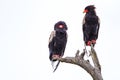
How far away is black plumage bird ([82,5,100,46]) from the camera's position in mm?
20281

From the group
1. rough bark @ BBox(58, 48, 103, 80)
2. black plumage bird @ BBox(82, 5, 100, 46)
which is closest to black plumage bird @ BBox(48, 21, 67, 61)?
black plumage bird @ BBox(82, 5, 100, 46)

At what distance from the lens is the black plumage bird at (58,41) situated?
805 inches

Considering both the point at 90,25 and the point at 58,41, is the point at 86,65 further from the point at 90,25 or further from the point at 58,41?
the point at 58,41

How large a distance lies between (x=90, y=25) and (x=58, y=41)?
175 centimetres

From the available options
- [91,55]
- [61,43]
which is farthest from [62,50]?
[91,55]

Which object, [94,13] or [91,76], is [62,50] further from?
[91,76]

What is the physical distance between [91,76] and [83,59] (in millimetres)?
754

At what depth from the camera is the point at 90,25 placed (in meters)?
20.3

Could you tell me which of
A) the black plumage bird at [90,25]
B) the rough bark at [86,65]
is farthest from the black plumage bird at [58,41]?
the rough bark at [86,65]

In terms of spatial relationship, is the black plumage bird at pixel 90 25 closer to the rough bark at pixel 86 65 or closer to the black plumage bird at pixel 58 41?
the black plumage bird at pixel 58 41

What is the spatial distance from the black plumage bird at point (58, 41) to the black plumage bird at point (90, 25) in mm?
994

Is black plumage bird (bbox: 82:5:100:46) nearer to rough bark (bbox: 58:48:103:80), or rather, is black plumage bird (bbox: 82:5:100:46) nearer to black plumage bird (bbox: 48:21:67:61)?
black plumage bird (bbox: 48:21:67:61)

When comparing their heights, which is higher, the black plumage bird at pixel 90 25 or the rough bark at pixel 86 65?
the black plumage bird at pixel 90 25

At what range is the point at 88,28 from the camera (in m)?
20.3
